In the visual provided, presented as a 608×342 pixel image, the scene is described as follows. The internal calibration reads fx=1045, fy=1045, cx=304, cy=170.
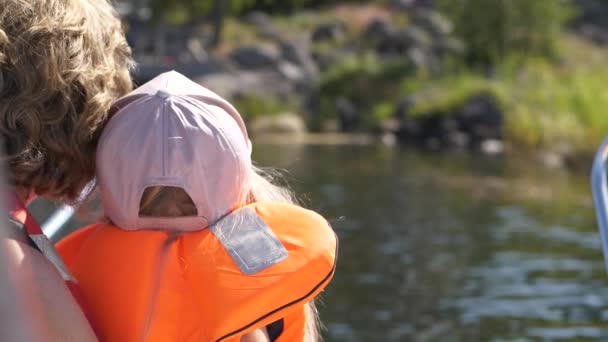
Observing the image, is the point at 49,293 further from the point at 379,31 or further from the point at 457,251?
the point at 379,31

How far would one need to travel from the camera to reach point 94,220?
187 cm

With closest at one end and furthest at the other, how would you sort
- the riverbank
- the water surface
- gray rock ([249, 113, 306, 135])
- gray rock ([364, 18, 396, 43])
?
the water surface → the riverbank → gray rock ([249, 113, 306, 135]) → gray rock ([364, 18, 396, 43])

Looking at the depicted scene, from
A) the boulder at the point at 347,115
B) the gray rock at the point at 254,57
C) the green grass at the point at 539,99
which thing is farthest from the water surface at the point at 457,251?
the gray rock at the point at 254,57

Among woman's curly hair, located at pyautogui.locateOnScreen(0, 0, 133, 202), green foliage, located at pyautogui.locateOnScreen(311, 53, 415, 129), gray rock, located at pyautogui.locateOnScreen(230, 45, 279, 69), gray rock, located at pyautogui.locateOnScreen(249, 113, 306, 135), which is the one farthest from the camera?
gray rock, located at pyautogui.locateOnScreen(230, 45, 279, 69)

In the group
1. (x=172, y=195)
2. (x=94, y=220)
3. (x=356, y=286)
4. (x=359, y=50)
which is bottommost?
(x=359, y=50)

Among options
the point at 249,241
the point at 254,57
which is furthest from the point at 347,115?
the point at 249,241

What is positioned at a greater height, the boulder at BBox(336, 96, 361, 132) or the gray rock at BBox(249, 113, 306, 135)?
the gray rock at BBox(249, 113, 306, 135)

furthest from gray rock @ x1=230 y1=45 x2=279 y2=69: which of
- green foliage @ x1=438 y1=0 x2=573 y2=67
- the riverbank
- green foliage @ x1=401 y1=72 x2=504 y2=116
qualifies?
green foliage @ x1=438 y1=0 x2=573 y2=67

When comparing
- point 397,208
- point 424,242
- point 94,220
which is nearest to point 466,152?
point 397,208

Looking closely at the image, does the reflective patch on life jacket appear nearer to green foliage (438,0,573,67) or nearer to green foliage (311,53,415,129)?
green foliage (311,53,415,129)

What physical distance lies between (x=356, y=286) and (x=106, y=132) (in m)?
7.92

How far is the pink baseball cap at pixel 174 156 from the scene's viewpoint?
5.13 ft

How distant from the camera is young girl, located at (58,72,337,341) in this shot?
1512 millimetres

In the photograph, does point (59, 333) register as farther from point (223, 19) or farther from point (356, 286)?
point (223, 19)
